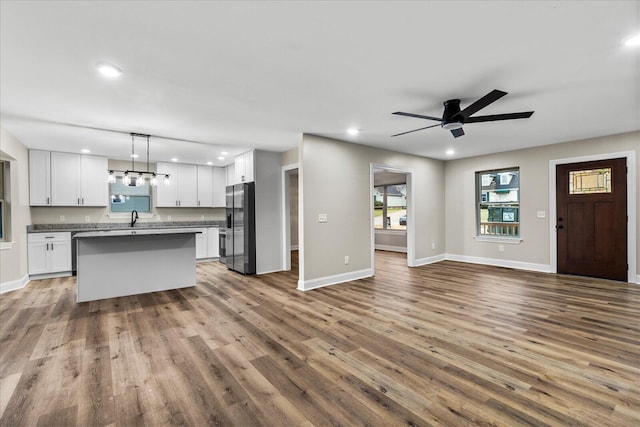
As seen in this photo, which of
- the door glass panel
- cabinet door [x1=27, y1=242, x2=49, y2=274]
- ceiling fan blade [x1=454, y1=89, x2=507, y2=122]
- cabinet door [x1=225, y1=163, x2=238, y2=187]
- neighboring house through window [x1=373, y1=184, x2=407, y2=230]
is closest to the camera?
ceiling fan blade [x1=454, y1=89, x2=507, y2=122]

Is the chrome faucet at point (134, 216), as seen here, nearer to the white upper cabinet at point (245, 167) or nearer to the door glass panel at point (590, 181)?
the white upper cabinet at point (245, 167)

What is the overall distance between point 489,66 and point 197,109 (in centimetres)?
315

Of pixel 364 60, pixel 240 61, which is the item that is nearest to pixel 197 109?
pixel 240 61

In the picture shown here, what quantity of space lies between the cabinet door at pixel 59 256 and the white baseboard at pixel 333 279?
4.77m

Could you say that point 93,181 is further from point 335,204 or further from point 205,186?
point 335,204

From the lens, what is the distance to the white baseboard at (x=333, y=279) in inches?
187

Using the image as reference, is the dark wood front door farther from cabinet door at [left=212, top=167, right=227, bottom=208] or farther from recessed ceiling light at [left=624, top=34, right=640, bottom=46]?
cabinet door at [left=212, top=167, right=227, bottom=208]

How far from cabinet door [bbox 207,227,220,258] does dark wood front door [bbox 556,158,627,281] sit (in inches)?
295

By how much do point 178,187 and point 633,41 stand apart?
7.85 metres

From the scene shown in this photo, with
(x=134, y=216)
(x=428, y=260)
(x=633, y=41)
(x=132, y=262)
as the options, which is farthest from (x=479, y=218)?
(x=134, y=216)

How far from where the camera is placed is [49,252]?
18.6 ft

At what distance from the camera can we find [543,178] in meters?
5.85

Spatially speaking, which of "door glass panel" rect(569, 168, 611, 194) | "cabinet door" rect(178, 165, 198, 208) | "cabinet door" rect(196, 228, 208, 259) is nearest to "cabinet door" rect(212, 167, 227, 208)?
"cabinet door" rect(178, 165, 198, 208)

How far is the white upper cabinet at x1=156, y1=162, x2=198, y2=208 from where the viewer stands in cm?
719
